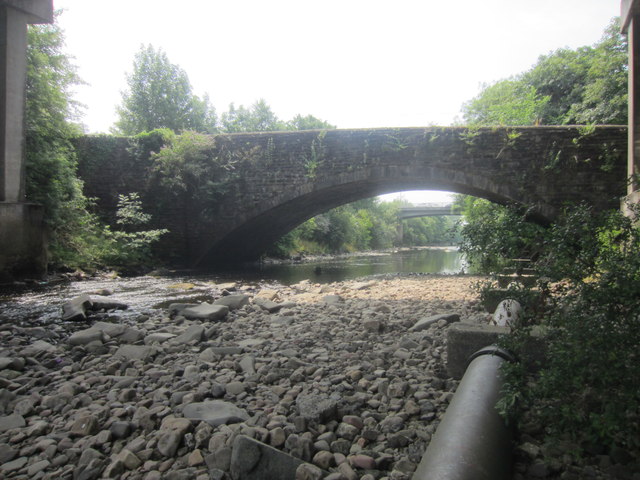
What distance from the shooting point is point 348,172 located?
Result: 11750 mm

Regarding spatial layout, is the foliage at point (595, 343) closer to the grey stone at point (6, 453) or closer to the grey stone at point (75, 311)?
the grey stone at point (6, 453)

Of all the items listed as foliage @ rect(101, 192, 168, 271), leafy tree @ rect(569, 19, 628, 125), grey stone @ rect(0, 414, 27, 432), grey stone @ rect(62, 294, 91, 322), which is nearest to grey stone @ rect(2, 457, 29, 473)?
grey stone @ rect(0, 414, 27, 432)

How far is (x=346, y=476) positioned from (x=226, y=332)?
9.20 ft

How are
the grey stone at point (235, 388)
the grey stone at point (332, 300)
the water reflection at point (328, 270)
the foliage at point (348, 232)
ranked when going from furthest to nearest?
the foliage at point (348, 232)
the water reflection at point (328, 270)
the grey stone at point (332, 300)
the grey stone at point (235, 388)

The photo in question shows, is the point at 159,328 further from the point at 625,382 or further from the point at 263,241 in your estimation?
the point at 263,241

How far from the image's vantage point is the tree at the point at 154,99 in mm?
31594

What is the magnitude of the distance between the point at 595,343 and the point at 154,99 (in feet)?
117

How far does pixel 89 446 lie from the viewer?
81.0 inches

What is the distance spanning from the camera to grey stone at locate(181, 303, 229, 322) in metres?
5.06

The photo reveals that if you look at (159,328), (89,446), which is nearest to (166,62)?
(159,328)

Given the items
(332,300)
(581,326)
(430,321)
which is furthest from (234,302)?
(581,326)

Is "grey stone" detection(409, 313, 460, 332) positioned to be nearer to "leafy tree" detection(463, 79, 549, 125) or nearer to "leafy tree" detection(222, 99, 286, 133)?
"leafy tree" detection(463, 79, 549, 125)

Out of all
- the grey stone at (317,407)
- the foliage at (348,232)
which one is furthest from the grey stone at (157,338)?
the foliage at (348,232)

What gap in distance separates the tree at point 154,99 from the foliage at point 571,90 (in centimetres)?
2322
